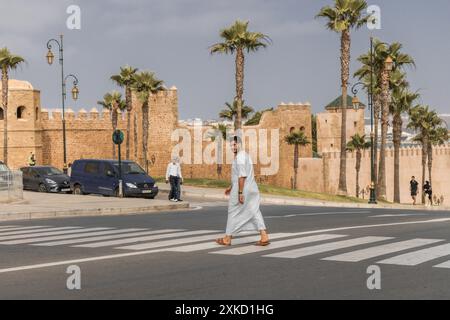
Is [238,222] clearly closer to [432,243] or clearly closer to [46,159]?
[432,243]

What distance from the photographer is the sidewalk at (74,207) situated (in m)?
21.6

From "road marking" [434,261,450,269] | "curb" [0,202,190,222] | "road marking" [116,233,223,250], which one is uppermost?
"road marking" [434,261,450,269]

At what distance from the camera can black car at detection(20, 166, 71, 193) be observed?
3566 cm

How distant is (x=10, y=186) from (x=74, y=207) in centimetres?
334

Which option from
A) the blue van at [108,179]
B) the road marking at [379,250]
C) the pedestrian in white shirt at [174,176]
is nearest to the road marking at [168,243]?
the road marking at [379,250]

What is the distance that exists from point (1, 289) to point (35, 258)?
2.88m

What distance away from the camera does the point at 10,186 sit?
1009 inches

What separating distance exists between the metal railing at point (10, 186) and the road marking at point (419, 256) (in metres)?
16.5

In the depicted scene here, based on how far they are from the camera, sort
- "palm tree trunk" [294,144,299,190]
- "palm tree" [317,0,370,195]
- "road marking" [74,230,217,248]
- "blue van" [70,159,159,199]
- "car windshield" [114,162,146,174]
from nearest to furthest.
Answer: "road marking" [74,230,217,248], "blue van" [70,159,159,199], "car windshield" [114,162,146,174], "palm tree" [317,0,370,195], "palm tree trunk" [294,144,299,190]

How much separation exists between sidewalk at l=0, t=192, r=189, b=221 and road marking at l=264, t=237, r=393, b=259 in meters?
10.5

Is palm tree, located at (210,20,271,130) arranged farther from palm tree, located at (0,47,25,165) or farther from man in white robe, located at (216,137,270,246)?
man in white robe, located at (216,137,270,246)

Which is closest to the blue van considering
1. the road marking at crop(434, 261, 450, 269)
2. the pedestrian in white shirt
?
the pedestrian in white shirt

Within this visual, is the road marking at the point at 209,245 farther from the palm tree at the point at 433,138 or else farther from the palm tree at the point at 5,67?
the palm tree at the point at 433,138

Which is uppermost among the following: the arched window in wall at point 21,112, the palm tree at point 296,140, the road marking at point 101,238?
the arched window in wall at point 21,112
